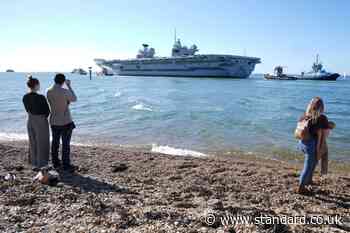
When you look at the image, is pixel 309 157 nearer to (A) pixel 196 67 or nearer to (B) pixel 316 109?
(B) pixel 316 109

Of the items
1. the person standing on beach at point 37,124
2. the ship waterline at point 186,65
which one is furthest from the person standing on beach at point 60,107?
the ship waterline at point 186,65

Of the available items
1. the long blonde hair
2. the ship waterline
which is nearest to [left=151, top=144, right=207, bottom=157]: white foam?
the long blonde hair

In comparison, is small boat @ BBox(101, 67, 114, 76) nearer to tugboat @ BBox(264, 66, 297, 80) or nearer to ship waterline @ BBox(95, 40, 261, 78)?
ship waterline @ BBox(95, 40, 261, 78)

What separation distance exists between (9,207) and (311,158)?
4236 mm

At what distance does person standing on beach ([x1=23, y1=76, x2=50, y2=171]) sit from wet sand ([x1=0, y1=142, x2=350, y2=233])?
0.34 metres

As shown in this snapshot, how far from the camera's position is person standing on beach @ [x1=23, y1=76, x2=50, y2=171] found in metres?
5.24

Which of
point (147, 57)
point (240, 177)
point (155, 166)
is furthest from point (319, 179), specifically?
point (147, 57)

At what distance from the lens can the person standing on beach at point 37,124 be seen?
17.2 ft

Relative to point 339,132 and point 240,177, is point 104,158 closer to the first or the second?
point 240,177

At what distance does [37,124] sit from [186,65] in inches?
3289

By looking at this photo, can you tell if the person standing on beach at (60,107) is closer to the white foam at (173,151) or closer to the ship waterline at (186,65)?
the white foam at (173,151)

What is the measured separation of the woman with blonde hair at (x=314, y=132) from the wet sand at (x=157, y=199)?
0.51 meters

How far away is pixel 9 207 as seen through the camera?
3.96 meters

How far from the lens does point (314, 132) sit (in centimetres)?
Result: 447
